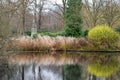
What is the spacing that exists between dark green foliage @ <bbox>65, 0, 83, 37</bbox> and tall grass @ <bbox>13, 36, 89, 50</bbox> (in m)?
2.96

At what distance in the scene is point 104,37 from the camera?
27.7 m

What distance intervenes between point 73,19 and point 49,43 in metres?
5.44

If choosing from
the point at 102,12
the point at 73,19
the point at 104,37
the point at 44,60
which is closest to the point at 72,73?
the point at 44,60

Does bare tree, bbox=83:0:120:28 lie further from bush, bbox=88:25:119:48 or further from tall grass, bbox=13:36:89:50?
tall grass, bbox=13:36:89:50

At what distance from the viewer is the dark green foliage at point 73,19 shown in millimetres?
30875

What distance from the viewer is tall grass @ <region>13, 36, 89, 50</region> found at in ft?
86.9

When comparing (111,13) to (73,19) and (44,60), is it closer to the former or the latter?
(73,19)

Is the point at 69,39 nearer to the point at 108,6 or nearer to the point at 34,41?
the point at 34,41

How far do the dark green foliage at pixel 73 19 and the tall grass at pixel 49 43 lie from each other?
9.70 feet

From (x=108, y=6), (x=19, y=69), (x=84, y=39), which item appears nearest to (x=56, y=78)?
(x=19, y=69)

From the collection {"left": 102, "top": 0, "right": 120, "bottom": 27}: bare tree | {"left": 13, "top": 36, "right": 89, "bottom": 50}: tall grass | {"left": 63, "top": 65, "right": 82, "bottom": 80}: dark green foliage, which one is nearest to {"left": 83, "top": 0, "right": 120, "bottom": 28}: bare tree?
{"left": 102, "top": 0, "right": 120, "bottom": 27}: bare tree

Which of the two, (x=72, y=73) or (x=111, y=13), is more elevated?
(x=111, y=13)

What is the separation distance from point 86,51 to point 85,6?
11.1 m

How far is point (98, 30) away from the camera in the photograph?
91.8 feet
